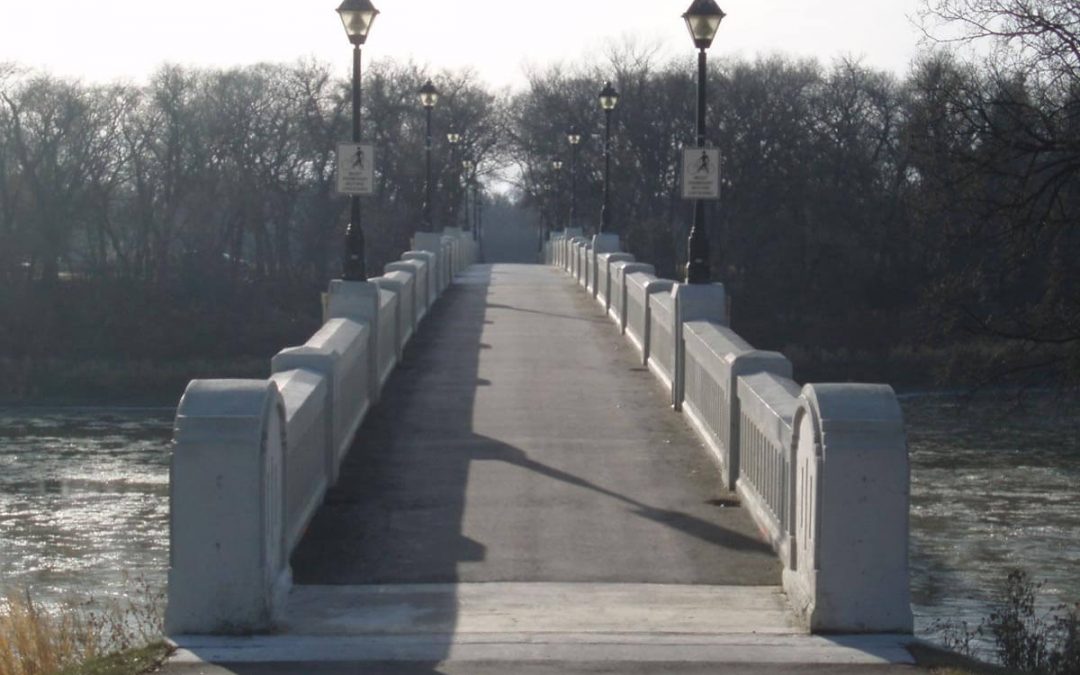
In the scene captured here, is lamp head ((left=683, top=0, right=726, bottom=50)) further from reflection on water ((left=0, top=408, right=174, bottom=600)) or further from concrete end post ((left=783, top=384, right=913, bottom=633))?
concrete end post ((left=783, top=384, right=913, bottom=633))

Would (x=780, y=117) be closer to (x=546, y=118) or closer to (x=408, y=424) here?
(x=546, y=118)

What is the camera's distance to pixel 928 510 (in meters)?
24.6

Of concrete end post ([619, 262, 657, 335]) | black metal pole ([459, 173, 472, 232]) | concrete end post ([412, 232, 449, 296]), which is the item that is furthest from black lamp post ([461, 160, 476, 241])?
concrete end post ([619, 262, 657, 335])

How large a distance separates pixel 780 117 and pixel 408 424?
6250 cm

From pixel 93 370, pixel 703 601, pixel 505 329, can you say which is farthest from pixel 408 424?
pixel 93 370

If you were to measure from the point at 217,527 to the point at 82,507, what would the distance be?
19.9m

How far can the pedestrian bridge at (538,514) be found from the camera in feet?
28.6

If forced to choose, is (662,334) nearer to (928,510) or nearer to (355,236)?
(355,236)

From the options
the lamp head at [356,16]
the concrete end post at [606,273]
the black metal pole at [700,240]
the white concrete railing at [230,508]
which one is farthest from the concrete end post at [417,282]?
the white concrete railing at [230,508]

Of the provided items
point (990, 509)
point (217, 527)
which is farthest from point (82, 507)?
point (217, 527)

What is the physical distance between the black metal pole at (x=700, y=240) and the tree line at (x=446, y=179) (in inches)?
1529

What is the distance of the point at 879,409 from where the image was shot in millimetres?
8906

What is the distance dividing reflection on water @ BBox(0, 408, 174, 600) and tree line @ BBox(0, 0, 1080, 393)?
94.3 ft

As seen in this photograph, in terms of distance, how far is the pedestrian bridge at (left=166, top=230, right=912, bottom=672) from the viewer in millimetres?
8719
